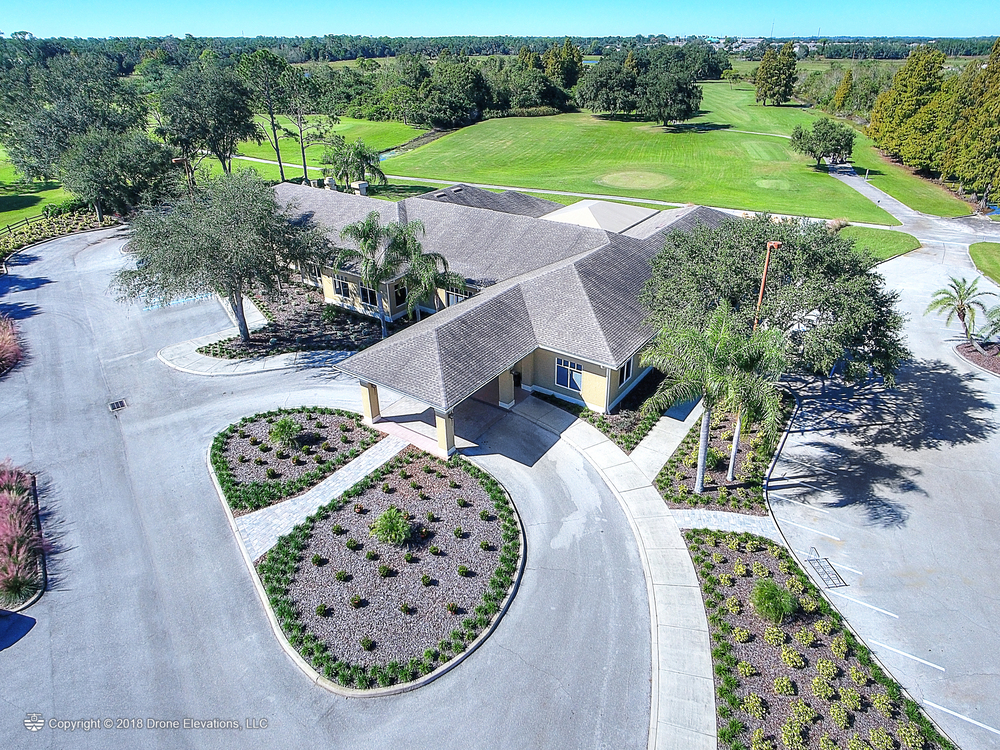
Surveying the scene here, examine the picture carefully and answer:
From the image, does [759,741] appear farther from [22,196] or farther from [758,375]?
[22,196]

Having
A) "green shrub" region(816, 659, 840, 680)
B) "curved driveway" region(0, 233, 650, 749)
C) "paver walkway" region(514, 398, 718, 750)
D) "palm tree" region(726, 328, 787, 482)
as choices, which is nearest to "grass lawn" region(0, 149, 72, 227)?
"curved driveway" region(0, 233, 650, 749)

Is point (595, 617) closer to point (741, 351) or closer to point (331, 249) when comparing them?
point (741, 351)

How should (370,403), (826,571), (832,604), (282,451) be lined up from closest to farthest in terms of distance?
(832,604)
(826,571)
(282,451)
(370,403)

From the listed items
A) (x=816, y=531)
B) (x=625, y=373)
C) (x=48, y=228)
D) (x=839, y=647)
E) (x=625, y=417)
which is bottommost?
(x=839, y=647)

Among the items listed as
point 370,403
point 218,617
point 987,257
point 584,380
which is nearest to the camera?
point 218,617

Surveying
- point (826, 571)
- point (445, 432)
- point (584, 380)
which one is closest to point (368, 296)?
point (445, 432)

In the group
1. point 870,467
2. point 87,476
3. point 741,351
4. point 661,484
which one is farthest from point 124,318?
point 870,467
